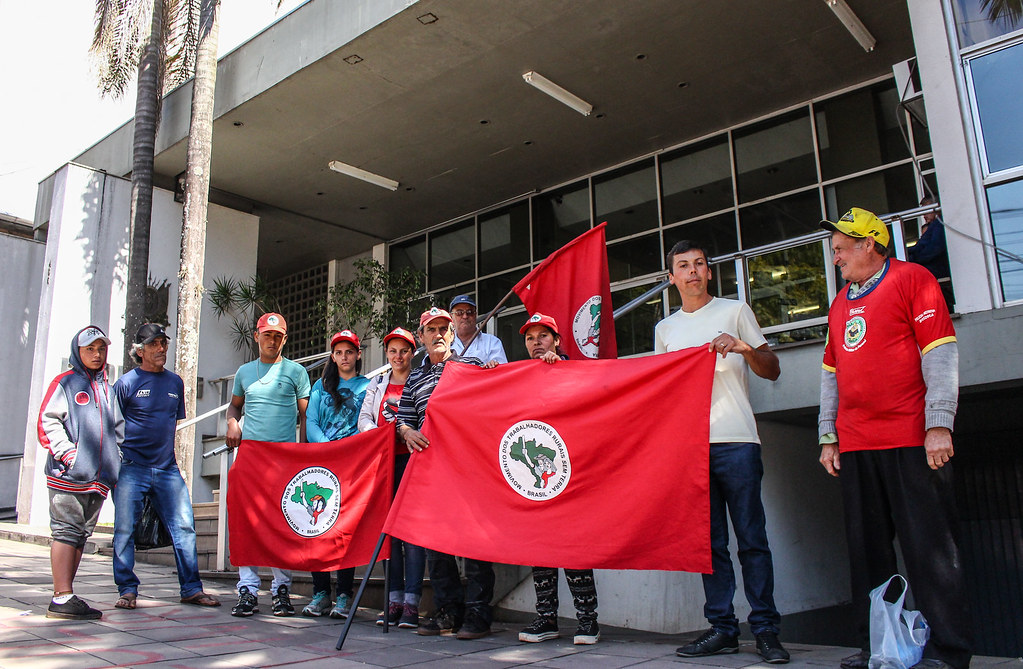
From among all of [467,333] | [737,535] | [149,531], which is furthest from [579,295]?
[149,531]

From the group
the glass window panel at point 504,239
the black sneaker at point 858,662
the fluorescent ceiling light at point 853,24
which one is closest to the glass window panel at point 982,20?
the fluorescent ceiling light at point 853,24

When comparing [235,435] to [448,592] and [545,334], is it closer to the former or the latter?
[448,592]

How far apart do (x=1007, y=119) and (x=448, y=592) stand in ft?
16.4

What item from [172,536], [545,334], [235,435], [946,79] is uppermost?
[946,79]

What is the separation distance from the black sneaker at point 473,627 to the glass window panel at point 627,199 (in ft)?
29.3

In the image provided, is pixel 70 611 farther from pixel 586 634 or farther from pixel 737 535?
pixel 737 535

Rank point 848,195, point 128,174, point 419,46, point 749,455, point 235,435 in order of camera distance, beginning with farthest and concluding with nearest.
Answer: point 128,174 < point 848,195 < point 419,46 < point 235,435 < point 749,455

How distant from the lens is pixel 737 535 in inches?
146

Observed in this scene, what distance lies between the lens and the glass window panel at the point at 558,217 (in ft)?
43.5

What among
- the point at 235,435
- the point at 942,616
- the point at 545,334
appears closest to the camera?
the point at 942,616

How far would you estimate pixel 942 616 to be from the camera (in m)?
3.08

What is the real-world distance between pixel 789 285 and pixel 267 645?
464 cm

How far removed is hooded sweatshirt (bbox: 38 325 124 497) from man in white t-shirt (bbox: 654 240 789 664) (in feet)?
12.0

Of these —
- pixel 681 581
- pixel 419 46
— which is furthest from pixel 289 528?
pixel 419 46
